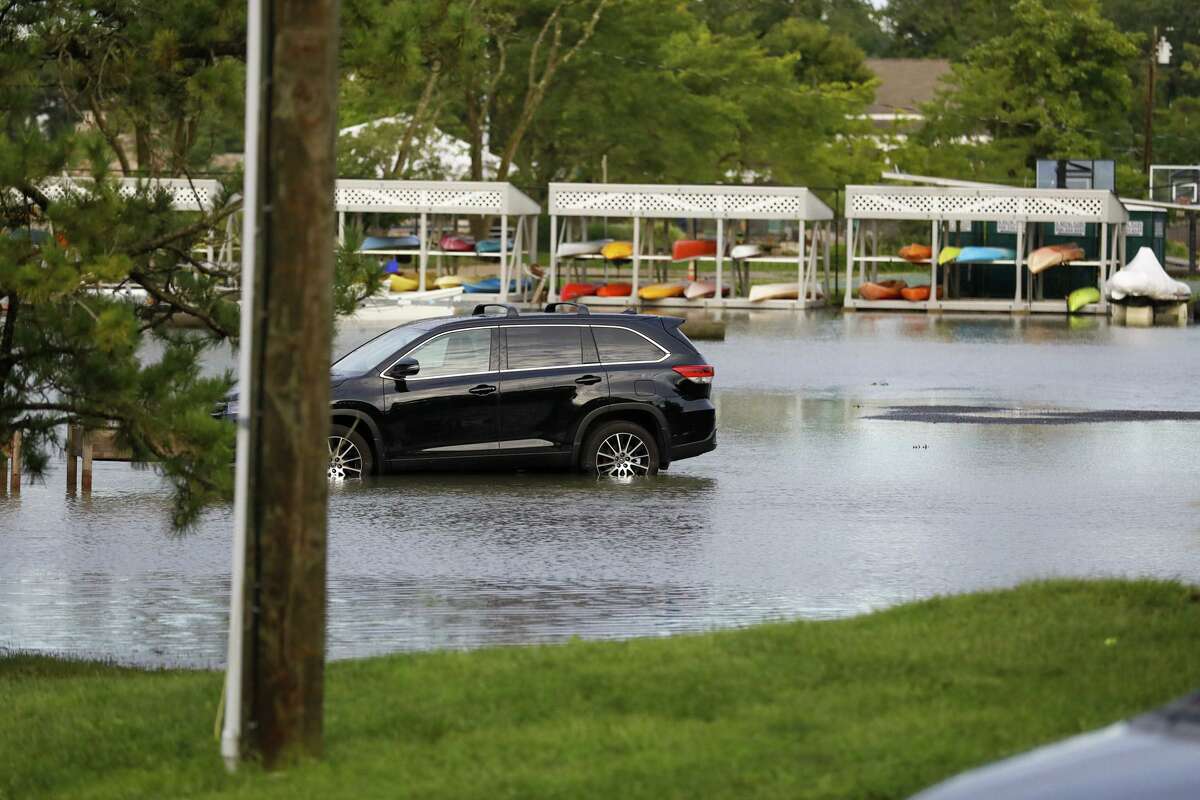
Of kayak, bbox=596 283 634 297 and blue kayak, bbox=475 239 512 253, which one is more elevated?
blue kayak, bbox=475 239 512 253

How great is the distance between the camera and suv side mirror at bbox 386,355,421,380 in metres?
17.7

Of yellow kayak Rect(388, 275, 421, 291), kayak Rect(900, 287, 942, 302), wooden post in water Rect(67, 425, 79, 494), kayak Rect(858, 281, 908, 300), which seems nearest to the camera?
wooden post in water Rect(67, 425, 79, 494)

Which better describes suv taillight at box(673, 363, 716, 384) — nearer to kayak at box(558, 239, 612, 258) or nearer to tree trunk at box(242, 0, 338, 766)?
tree trunk at box(242, 0, 338, 766)

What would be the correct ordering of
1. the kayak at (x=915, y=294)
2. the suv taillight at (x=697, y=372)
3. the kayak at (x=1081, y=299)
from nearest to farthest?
the suv taillight at (x=697, y=372) → the kayak at (x=1081, y=299) → the kayak at (x=915, y=294)

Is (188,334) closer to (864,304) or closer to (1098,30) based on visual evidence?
(864,304)

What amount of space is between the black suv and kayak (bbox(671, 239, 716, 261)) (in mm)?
35416

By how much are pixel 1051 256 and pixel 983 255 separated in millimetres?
2006

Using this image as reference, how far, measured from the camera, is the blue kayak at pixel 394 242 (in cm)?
5088

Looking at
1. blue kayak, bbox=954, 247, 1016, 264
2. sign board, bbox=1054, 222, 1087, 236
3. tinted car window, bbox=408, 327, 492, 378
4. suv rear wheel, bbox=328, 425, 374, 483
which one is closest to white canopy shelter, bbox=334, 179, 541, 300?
blue kayak, bbox=954, 247, 1016, 264

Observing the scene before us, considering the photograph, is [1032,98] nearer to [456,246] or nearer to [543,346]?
[456,246]

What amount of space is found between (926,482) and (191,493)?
29.0 ft

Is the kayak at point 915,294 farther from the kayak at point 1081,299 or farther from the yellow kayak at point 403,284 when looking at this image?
the yellow kayak at point 403,284

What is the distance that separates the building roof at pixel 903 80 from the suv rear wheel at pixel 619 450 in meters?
99.6

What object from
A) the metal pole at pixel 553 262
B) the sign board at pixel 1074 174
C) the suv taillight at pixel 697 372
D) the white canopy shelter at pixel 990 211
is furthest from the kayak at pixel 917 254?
the suv taillight at pixel 697 372
